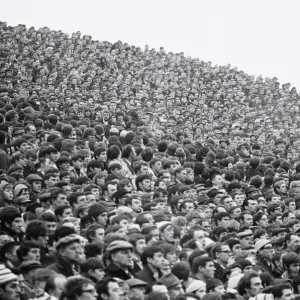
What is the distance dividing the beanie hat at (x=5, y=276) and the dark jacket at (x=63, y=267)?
81 centimetres

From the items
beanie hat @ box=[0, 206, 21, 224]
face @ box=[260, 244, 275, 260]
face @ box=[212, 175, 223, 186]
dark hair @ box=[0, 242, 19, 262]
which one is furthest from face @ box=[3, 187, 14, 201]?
face @ box=[212, 175, 223, 186]

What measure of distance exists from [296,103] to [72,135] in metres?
14.5

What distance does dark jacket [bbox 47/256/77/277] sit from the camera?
7.34 metres

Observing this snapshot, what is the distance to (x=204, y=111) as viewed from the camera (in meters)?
23.3

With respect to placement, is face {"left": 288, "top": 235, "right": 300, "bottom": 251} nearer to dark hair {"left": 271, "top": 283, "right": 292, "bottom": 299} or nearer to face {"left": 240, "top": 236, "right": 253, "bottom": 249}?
face {"left": 240, "top": 236, "right": 253, "bottom": 249}

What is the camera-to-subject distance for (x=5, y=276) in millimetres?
6477

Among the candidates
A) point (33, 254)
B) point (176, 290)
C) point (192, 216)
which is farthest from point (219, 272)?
point (33, 254)

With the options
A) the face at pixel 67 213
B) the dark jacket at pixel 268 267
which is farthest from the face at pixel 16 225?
the dark jacket at pixel 268 267

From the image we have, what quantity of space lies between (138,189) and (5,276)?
18.2 ft

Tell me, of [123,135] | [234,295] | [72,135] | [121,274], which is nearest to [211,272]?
[234,295]

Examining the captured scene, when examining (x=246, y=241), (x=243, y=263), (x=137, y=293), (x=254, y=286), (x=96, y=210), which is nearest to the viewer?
(x=137, y=293)

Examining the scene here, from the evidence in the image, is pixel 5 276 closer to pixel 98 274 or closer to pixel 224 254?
pixel 98 274

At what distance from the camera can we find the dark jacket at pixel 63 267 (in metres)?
7.34

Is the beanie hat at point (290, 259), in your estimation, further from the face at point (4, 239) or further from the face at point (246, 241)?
the face at point (4, 239)
